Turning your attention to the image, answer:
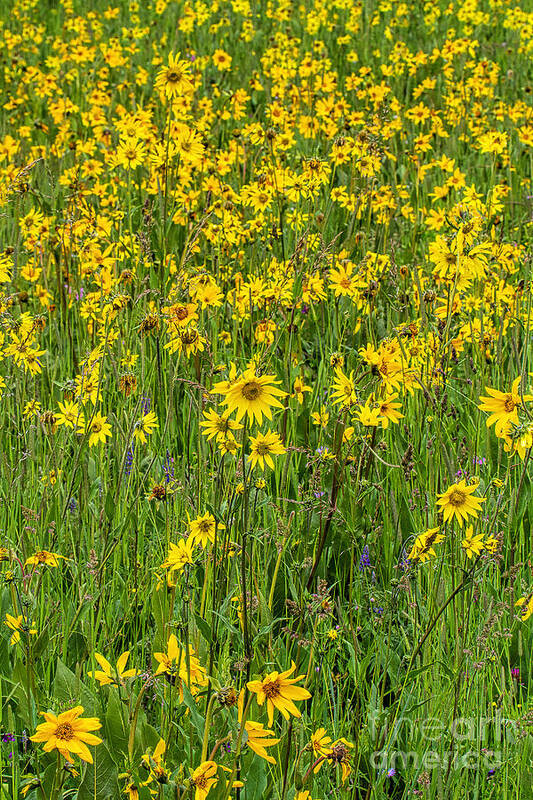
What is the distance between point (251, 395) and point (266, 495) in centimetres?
69

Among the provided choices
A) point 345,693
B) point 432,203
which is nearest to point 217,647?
point 345,693

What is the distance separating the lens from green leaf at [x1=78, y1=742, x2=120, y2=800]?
1.47 metres

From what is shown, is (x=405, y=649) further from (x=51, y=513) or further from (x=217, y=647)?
(x=51, y=513)

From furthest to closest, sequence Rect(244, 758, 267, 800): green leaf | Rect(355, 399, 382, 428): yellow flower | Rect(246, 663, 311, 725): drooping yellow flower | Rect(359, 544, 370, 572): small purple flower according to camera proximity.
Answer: Rect(359, 544, 370, 572): small purple flower < Rect(355, 399, 382, 428): yellow flower < Rect(244, 758, 267, 800): green leaf < Rect(246, 663, 311, 725): drooping yellow flower

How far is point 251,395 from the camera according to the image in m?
1.28

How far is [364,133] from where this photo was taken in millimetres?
3639

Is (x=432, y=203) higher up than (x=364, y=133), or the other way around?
(x=364, y=133)

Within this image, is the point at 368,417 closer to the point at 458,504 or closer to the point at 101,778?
the point at 458,504

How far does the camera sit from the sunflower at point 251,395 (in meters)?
1.26

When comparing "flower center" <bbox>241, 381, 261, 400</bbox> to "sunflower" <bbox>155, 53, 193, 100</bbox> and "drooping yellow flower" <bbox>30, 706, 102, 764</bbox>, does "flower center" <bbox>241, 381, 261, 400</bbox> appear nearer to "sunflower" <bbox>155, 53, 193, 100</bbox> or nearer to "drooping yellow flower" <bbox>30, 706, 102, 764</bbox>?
"drooping yellow flower" <bbox>30, 706, 102, 764</bbox>

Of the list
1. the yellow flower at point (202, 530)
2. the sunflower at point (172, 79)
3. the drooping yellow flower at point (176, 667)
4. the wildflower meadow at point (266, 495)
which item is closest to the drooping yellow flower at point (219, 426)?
the wildflower meadow at point (266, 495)

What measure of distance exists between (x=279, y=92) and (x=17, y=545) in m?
3.66

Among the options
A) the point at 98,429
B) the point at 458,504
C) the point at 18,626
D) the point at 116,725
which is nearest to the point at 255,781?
the point at 116,725

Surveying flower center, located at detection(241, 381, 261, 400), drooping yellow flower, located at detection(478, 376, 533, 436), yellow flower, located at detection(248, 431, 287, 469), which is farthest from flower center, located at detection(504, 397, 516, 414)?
flower center, located at detection(241, 381, 261, 400)
